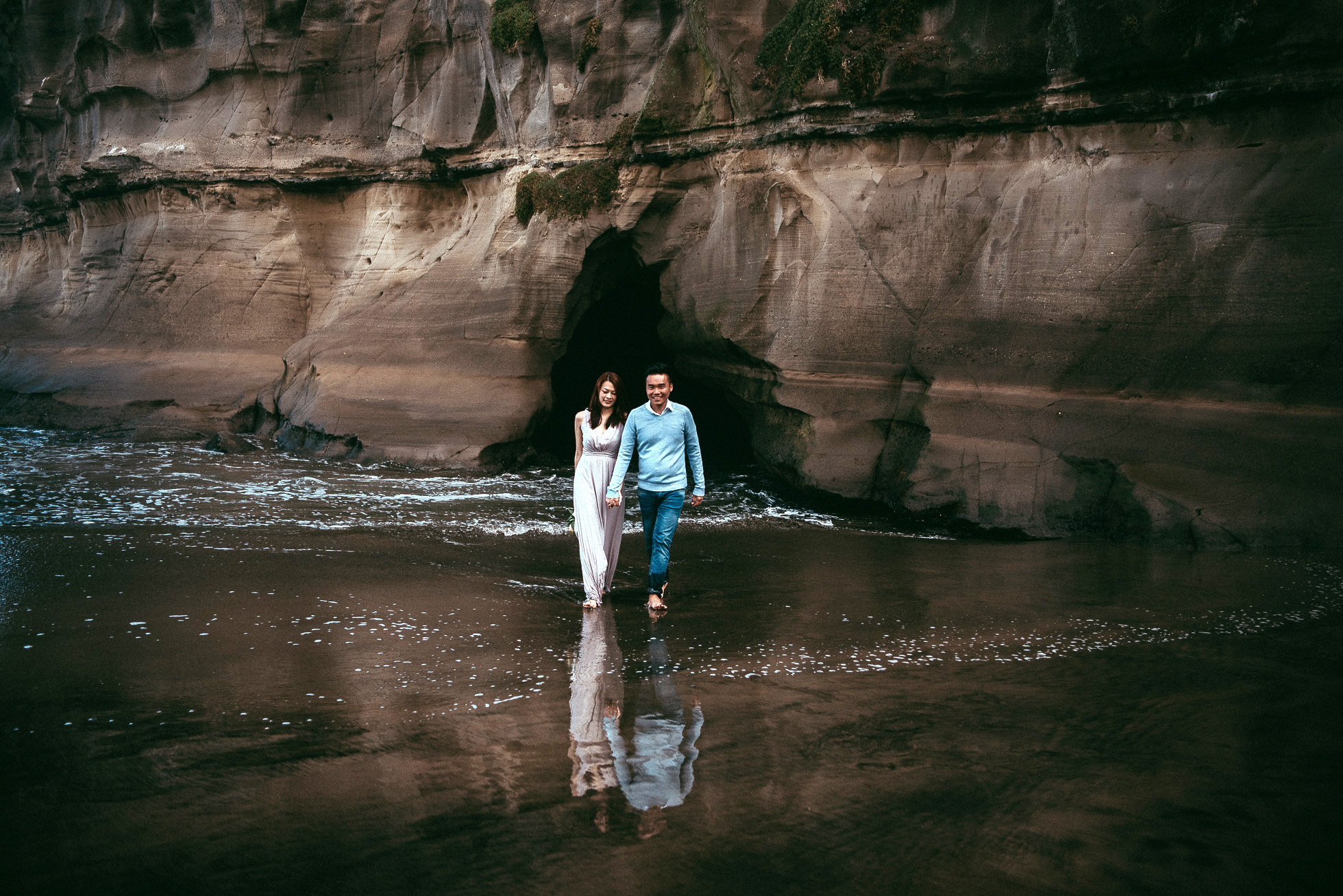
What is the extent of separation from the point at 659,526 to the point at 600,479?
51cm

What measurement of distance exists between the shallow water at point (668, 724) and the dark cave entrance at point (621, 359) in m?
7.02

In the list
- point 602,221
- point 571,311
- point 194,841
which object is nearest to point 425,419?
point 571,311

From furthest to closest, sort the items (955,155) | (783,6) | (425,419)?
(425,419)
(783,6)
(955,155)

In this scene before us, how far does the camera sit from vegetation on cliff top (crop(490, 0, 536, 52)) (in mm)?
13875

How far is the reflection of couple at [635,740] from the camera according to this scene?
131 inches

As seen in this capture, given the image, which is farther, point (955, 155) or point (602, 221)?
point (602, 221)

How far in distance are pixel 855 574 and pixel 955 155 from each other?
16.2ft

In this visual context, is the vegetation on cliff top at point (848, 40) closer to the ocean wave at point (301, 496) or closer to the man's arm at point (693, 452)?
the ocean wave at point (301, 496)

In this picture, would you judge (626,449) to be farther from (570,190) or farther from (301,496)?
(570,190)

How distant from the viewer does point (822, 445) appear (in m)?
10.6

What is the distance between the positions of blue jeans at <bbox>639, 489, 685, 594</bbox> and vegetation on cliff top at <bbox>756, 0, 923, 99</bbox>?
5.92 meters

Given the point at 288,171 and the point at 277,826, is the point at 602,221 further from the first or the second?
the point at 277,826

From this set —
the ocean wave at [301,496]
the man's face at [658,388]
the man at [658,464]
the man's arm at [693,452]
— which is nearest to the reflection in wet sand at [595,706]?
the man at [658,464]

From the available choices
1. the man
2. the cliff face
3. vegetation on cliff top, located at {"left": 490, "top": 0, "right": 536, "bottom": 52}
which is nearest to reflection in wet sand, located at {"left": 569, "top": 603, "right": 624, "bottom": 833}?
the man
